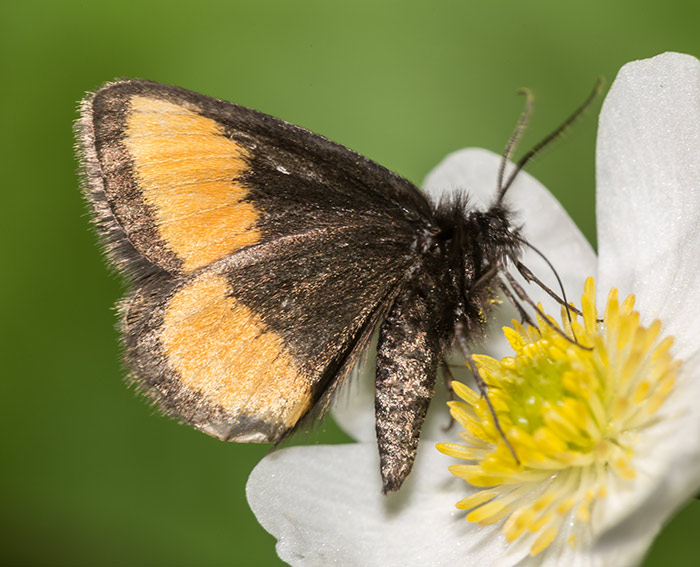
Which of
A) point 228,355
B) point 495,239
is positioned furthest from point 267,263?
point 495,239

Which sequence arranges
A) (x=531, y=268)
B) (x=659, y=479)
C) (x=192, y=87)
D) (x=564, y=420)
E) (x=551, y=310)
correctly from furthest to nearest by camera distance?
(x=192, y=87)
(x=531, y=268)
(x=551, y=310)
(x=564, y=420)
(x=659, y=479)

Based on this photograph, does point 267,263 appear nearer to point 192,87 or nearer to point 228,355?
point 228,355

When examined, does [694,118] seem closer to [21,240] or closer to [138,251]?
[138,251]

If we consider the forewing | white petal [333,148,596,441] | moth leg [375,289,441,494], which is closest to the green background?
white petal [333,148,596,441]

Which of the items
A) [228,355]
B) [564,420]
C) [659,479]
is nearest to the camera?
[659,479]

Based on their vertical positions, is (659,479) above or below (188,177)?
below

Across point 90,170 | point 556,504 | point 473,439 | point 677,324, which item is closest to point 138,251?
point 90,170

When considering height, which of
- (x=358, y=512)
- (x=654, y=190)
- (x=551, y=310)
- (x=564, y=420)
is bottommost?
(x=358, y=512)
